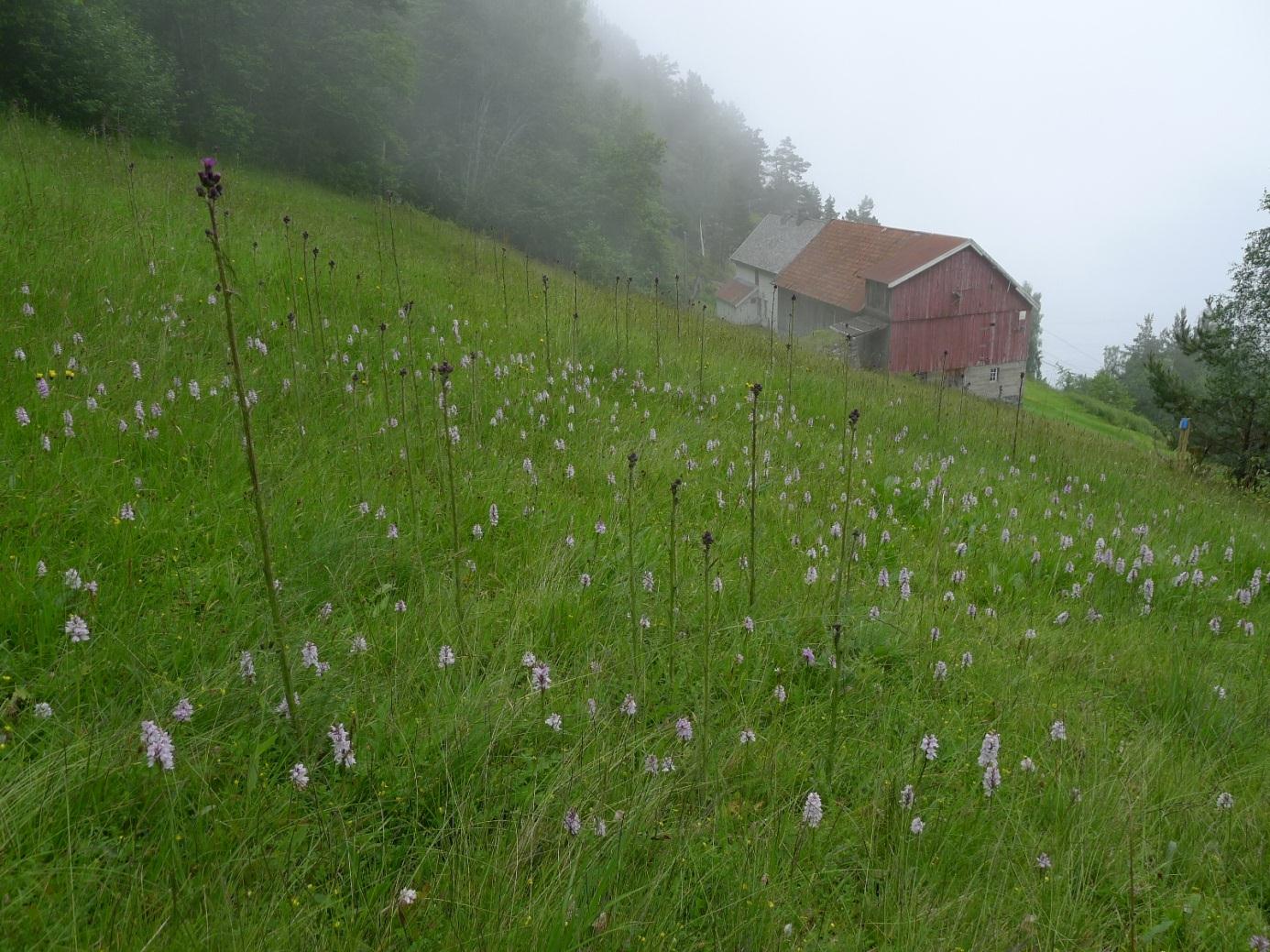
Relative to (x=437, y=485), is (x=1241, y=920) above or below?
below

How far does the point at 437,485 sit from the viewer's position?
14.8 feet

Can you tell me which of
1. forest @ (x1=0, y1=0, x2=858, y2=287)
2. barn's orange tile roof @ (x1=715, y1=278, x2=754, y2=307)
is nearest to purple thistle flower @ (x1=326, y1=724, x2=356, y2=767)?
forest @ (x1=0, y1=0, x2=858, y2=287)

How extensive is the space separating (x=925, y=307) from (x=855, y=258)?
26.2 feet

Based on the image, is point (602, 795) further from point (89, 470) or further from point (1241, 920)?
point (89, 470)

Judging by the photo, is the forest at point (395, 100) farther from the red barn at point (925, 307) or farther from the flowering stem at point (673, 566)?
the flowering stem at point (673, 566)

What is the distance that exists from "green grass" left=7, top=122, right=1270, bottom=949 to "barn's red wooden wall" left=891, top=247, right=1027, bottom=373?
37747mm

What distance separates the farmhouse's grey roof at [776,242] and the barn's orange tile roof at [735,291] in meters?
1.93

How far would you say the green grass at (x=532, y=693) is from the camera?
2.03m

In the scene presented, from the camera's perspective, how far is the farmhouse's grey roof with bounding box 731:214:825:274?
64.8m

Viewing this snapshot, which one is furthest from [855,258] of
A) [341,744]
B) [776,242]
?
[341,744]

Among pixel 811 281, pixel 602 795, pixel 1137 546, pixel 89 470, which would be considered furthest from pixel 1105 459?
pixel 811 281

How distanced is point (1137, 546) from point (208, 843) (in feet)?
22.2

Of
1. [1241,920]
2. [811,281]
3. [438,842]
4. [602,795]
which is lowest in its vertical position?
[1241,920]

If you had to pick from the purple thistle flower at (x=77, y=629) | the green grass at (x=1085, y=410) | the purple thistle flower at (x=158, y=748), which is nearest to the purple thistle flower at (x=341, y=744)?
the purple thistle flower at (x=158, y=748)
